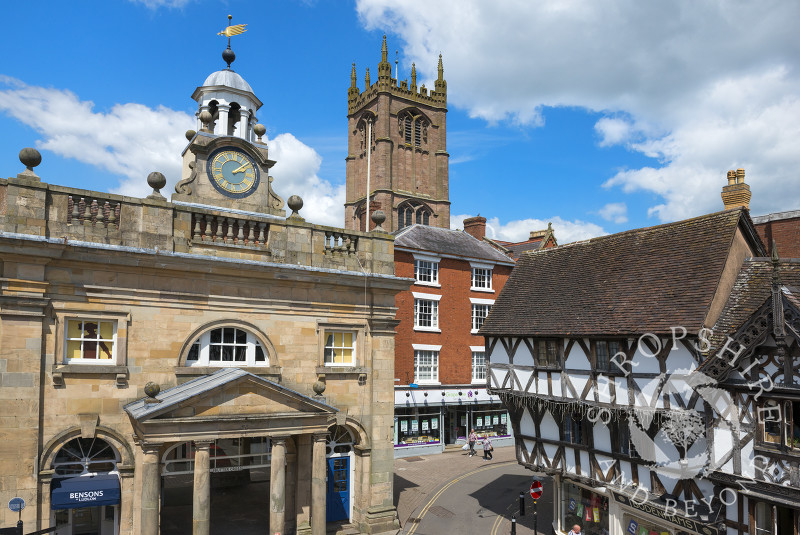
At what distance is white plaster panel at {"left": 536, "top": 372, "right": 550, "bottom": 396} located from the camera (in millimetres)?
18234

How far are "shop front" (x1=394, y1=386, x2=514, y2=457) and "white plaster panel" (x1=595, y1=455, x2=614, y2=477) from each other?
47.1ft

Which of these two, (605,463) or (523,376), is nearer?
(605,463)

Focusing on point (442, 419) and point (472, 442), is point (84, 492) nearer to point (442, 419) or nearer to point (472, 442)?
point (442, 419)

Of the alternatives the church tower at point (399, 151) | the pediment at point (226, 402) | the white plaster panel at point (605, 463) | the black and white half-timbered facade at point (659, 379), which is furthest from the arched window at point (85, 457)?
the church tower at point (399, 151)

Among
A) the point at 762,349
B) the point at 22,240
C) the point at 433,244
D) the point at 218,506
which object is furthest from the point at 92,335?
the point at 433,244

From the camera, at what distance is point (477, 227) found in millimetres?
38344

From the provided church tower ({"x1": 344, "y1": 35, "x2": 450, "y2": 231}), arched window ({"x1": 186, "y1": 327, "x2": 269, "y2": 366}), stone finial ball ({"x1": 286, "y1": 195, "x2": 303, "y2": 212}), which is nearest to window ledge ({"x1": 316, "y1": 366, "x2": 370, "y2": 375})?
arched window ({"x1": 186, "y1": 327, "x2": 269, "y2": 366})

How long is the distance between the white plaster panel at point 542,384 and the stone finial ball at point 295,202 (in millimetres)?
9623

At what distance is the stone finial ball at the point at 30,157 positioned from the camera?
43.2 feet

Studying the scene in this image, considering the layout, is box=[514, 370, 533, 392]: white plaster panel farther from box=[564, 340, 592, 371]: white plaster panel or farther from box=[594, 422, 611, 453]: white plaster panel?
box=[594, 422, 611, 453]: white plaster panel

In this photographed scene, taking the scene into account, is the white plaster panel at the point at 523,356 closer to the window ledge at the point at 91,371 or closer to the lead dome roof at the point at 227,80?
the window ledge at the point at 91,371

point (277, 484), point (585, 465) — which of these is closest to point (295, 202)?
point (277, 484)

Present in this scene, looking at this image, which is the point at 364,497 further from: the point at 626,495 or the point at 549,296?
the point at 549,296

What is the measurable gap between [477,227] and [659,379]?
24252 mm
